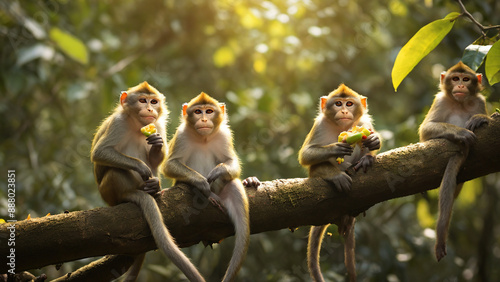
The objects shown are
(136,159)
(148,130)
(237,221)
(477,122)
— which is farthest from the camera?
(148,130)

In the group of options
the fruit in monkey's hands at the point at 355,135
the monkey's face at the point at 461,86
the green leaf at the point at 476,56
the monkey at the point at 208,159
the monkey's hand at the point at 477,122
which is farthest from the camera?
the monkey's face at the point at 461,86

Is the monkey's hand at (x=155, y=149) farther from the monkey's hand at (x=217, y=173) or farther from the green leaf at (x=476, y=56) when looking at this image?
the green leaf at (x=476, y=56)

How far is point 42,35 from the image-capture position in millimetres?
7008

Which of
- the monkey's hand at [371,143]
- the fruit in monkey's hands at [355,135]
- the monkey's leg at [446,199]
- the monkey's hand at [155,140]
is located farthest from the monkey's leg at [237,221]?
the monkey's leg at [446,199]

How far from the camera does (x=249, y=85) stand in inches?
389

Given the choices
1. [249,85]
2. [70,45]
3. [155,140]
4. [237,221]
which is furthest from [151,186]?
[249,85]

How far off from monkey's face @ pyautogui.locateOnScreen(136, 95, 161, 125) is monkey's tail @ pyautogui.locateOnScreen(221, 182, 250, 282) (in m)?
1.07

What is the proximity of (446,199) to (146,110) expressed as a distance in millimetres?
2604

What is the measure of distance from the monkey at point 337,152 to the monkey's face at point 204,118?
848 millimetres

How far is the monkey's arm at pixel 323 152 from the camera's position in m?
4.09

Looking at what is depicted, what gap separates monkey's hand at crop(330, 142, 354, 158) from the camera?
4.08m

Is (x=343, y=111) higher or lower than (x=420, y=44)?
lower

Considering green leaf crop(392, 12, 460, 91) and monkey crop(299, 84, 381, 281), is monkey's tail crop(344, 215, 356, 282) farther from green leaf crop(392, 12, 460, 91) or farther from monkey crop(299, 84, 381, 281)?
green leaf crop(392, 12, 460, 91)

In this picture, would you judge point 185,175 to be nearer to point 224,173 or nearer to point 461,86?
point 224,173
